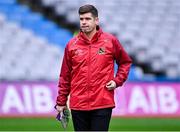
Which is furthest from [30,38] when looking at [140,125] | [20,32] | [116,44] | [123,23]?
[116,44]

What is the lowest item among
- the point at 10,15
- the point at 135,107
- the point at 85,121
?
the point at 135,107

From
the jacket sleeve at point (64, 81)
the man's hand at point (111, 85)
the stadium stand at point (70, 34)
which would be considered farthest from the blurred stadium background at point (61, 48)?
the man's hand at point (111, 85)

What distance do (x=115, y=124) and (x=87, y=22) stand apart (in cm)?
746

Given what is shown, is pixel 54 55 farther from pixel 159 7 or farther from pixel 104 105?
pixel 104 105

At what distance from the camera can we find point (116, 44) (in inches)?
263

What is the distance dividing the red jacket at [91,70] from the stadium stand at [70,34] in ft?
30.3

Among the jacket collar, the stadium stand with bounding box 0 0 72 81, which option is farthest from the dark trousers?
the stadium stand with bounding box 0 0 72 81

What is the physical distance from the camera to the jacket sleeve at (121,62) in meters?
6.66

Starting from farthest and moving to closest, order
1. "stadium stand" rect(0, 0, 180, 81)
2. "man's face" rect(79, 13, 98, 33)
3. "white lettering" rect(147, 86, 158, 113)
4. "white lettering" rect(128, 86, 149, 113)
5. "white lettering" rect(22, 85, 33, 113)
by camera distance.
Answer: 1. "stadium stand" rect(0, 0, 180, 81)
2. "white lettering" rect(147, 86, 158, 113)
3. "white lettering" rect(128, 86, 149, 113)
4. "white lettering" rect(22, 85, 33, 113)
5. "man's face" rect(79, 13, 98, 33)

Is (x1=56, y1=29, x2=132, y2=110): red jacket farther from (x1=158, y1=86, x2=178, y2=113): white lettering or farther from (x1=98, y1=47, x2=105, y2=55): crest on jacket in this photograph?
(x1=158, y1=86, x2=178, y2=113): white lettering

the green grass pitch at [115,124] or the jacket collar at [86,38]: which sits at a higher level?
the jacket collar at [86,38]

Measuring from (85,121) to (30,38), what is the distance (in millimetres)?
11590

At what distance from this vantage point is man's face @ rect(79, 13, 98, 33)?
6438mm

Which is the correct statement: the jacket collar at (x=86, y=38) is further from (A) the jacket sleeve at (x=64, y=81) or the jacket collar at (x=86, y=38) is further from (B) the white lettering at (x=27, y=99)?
(B) the white lettering at (x=27, y=99)
